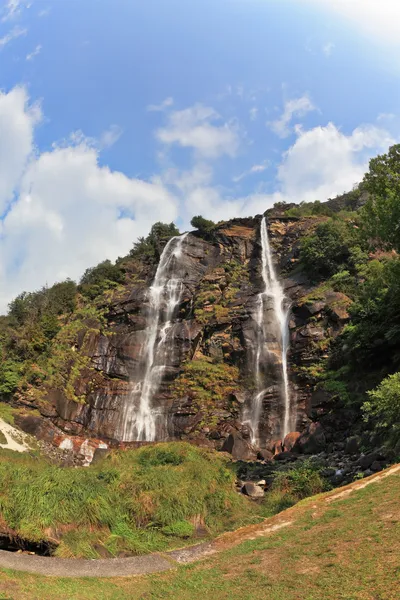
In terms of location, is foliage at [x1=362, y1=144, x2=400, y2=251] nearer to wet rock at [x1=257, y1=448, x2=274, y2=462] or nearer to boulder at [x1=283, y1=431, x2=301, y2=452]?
boulder at [x1=283, y1=431, x2=301, y2=452]

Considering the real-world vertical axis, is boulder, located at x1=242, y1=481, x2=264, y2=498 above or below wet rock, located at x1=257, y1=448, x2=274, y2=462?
below

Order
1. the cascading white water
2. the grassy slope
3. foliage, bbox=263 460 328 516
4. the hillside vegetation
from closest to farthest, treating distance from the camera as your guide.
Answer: the grassy slope, foliage, bbox=263 460 328 516, the hillside vegetation, the cascading white water

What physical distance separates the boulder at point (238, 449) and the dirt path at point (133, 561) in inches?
427

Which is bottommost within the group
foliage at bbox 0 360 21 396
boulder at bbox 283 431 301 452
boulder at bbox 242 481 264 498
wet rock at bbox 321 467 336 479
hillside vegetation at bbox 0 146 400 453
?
boulder at bbox 242 481 264 498

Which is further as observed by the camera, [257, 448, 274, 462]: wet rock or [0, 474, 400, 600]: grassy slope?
[257, 448, 274, 462]: wet rock

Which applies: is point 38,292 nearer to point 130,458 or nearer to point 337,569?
point 130,458

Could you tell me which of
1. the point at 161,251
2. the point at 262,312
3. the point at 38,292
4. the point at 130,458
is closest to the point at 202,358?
the point at 262,312

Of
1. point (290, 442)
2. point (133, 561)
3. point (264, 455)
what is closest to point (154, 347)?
point (264, 455)

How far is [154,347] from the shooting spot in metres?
33.8

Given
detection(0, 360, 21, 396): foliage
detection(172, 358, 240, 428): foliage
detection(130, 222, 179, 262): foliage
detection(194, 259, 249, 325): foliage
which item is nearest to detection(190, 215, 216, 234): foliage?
detection(130, 222, 179, 262): foliage

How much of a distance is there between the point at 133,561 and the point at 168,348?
974 inches

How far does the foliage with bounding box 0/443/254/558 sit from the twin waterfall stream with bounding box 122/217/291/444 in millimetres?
12234

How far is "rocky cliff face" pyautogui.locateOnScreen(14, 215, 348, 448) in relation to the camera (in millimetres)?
26297

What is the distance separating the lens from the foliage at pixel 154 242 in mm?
50562
